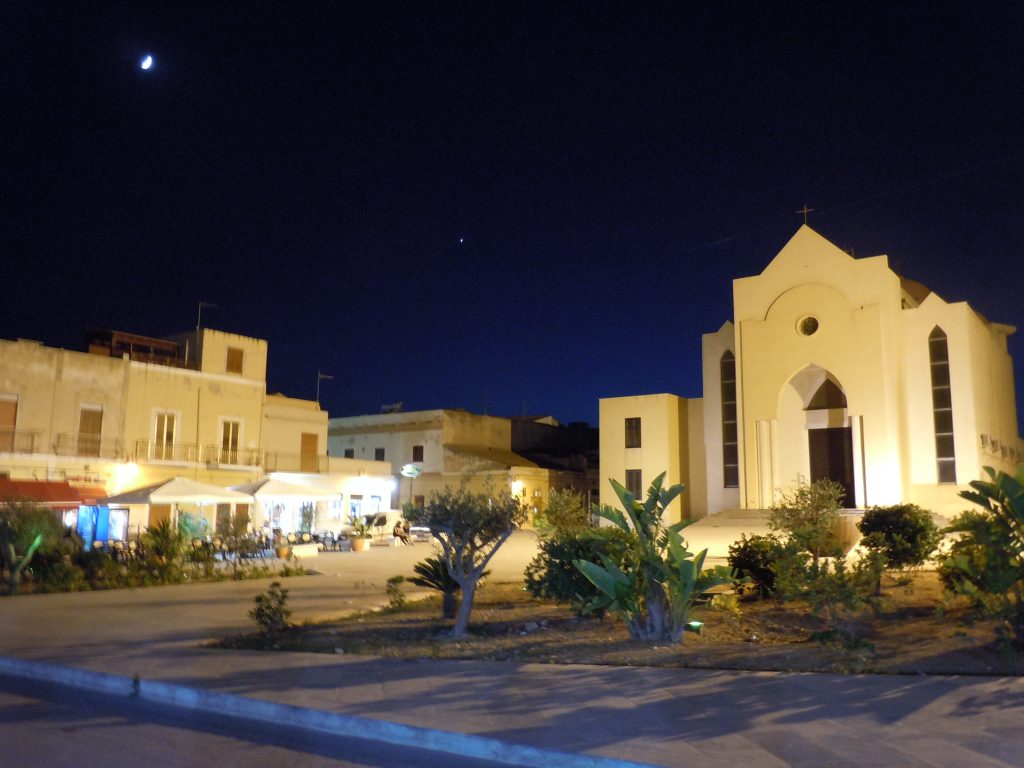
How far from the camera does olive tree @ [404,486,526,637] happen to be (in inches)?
405

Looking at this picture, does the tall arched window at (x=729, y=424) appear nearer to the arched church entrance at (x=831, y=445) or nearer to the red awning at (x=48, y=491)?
the arched church entrance at (x=831, y=445)

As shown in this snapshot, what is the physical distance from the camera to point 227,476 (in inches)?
1190

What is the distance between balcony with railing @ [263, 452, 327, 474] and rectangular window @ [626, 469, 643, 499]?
43.6 ft

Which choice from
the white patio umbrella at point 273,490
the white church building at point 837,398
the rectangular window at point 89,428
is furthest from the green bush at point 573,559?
the white church building at point 837,398

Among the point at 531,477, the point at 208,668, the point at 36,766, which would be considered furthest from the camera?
the point at 531,477

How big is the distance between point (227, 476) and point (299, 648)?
22055 millimetres

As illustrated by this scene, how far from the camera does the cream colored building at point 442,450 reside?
142ft

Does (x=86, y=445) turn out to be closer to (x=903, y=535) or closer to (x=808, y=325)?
(x=903, y=535)

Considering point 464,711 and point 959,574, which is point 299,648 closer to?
point 464,711

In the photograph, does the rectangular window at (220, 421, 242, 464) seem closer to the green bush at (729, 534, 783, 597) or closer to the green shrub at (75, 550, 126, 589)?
the green shrub at (75, 550, 126, 589)

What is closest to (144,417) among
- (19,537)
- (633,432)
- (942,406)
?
(19,537)

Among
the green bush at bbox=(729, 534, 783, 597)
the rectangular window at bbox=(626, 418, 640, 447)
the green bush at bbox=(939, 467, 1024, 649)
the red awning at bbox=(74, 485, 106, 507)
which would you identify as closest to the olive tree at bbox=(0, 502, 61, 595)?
the red awning at bbox=(74, 485, 106, 507)

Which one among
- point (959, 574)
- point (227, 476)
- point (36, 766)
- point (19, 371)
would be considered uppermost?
point (19, 371)

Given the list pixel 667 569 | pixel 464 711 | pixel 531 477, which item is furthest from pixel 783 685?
pixel 531 477
